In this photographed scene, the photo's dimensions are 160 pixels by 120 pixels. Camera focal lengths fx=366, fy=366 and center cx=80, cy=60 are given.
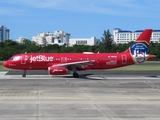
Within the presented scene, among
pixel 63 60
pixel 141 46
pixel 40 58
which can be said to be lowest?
pixel 63 60

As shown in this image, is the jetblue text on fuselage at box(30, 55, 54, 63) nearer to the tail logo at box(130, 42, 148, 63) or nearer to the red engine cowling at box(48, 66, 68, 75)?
the red engine cowling at box(48, 66, 68, 75)

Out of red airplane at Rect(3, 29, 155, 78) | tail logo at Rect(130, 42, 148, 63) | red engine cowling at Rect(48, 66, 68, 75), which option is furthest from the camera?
tail logo at Rect(130, 42, 148, 63)

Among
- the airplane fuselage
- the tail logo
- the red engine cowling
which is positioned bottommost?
the red engine cowling

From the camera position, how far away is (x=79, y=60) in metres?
42.8

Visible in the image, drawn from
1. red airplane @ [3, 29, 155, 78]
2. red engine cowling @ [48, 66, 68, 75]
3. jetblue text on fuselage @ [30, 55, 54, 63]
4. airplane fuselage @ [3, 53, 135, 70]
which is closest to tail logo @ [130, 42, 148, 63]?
red airplane @ [3, 29, 155, 78]

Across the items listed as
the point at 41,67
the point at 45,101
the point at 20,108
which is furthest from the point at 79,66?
the point at 20,108

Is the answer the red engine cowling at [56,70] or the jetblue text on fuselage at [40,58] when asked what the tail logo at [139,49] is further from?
the jetblue text on fuselage at [40,58]

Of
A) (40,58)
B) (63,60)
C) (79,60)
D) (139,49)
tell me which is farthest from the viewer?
(139,49)

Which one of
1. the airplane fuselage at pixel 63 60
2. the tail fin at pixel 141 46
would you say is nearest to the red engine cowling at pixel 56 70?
the airplane fuselage at pixel 63 60

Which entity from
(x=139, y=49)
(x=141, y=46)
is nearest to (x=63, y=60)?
(x=139, y=49)

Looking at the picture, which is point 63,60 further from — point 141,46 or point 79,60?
point 141,46

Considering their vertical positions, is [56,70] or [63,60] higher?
[63,60]

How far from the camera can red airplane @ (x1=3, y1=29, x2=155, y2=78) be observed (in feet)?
138

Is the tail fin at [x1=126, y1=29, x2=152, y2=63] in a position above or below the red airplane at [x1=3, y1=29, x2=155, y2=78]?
above
